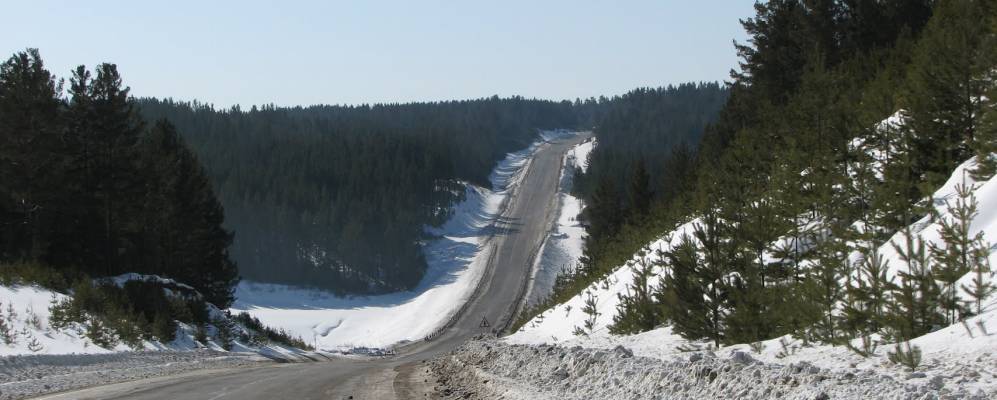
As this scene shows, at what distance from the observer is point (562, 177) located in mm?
164375

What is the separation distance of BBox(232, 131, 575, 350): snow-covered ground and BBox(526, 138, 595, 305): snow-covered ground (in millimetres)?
7929

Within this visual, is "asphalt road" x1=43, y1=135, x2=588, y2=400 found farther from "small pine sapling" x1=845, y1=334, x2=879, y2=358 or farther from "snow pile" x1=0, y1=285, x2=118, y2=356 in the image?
"small pine sapling" x1=845, y1=334, x2=879, y2=358

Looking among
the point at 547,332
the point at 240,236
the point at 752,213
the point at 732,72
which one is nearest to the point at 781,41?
the point at 732,72

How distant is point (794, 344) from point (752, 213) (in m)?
4.55

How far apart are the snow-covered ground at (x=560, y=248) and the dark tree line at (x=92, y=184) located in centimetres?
3321

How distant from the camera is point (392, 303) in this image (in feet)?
324

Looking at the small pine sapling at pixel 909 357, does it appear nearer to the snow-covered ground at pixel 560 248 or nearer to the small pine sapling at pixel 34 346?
the small pine sapling at pixel 34 346

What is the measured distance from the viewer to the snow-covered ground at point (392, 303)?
7875cm

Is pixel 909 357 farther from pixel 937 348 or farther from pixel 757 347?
pixel 757 347

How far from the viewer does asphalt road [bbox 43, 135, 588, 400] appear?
15.5 metres

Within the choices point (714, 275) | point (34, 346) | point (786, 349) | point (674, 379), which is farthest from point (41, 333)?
point (786, 349)

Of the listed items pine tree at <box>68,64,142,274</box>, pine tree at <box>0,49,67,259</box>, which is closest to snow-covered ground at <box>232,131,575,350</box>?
pine tree at <box>68,64,142,274</box>

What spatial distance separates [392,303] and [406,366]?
2943 inches

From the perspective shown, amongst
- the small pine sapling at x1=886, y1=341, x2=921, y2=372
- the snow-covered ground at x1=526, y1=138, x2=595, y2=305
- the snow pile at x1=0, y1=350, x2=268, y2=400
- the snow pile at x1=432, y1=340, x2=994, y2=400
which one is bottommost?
the snow-covered ground at x1=526, y1=138, x2=595, y2=305
